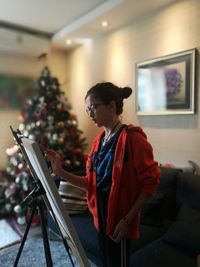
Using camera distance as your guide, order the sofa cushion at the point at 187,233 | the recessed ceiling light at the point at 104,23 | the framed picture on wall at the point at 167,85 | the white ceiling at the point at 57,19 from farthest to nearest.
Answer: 1. the recessed ceiling light at the point at 104,23
2. the white ceiling at the point at 57,19
3. the framed picture on wall at the point at 167,85
4. the sofa cushion at the point at 187,233

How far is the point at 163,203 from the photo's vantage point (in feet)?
7.34

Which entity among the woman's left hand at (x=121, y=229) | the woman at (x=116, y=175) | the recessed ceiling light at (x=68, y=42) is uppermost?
the recessed ceiling light at (x=68, y=42)

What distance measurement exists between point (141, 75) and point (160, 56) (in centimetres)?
31

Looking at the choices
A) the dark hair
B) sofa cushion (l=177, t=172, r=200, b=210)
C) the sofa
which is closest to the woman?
the dark hair

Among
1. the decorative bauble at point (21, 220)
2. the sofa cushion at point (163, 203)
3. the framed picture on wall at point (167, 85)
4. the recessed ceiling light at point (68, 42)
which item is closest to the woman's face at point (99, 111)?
the sofa cushion at point (163, 203)

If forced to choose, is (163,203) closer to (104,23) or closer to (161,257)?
(161,257)

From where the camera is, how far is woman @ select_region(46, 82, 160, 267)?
1.10m

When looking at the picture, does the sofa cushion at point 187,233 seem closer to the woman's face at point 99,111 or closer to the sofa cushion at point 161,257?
the sofa cushion at point 161,257

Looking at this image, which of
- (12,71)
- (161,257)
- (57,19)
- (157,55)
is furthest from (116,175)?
(12,71)

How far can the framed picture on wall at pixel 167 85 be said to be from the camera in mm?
2377

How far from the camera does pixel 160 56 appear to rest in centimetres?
263

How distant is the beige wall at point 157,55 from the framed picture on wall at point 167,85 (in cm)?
8

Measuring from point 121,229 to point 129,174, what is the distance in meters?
0.25

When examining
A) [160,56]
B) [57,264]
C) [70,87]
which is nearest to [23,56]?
[70,87]
